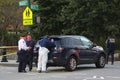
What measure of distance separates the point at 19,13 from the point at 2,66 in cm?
3143

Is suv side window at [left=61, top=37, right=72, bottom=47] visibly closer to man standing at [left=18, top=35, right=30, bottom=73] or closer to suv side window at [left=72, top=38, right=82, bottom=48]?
suv side window at [left=72, top=38, right=82, bottom=48]

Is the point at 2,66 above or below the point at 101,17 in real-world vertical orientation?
below

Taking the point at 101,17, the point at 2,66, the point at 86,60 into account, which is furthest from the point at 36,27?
the point at 86,60

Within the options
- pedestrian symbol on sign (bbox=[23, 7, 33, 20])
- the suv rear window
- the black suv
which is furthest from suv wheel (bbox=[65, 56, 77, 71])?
pedestrian symbol on sign (bbox=[23, 7, 33, 20])

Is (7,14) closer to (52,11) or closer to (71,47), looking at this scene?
(52,11)

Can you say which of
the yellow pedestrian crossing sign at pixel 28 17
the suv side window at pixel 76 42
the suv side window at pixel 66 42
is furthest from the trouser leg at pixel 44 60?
the yellow pedestrian crossing sign at pixel 28 17

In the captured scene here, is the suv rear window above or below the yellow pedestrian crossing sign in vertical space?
below

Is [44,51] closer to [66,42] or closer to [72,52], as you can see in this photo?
[66,42]

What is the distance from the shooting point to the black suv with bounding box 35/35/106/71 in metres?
20.8

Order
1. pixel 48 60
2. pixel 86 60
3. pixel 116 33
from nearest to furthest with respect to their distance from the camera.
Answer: pixel 48 60 → pixel 86 60 → pixel 116 33

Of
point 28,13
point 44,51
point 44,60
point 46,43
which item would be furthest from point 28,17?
point 44,60

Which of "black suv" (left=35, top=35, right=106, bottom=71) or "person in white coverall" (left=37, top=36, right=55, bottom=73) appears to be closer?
"person in white coverall" (left=37, top=36, right=55, bottom=73)

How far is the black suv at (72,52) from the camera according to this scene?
2078 centimetres

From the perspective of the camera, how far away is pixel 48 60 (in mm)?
20938
